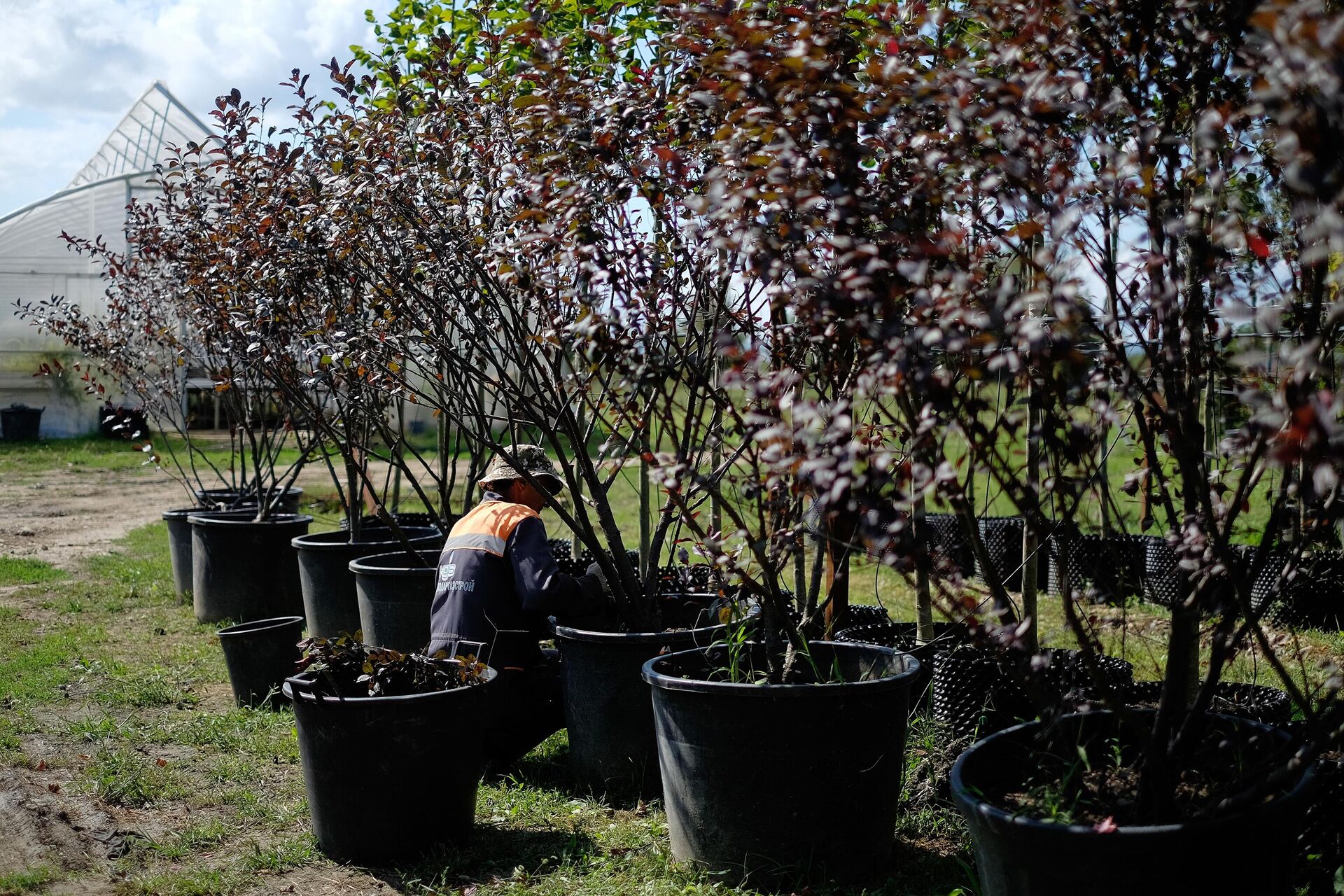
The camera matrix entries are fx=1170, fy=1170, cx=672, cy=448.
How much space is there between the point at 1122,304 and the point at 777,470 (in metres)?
0.87

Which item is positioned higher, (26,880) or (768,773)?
(768,773)

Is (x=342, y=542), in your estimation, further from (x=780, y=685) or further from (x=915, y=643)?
(x=780, y=685)

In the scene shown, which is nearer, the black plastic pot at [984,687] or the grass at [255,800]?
the grass at [255,800]

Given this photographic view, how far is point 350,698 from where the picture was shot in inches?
149

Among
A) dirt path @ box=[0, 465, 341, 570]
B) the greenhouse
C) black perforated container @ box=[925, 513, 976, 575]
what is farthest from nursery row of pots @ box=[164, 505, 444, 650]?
the greenhouse

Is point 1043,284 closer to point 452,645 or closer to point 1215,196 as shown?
point 1215,196

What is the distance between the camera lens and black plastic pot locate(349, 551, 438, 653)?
566 cm

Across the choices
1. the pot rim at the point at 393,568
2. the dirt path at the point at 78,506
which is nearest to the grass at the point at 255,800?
the pot rim at the point at 393,568

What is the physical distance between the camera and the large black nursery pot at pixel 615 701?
166 inches

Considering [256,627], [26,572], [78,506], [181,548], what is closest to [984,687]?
[256,627]

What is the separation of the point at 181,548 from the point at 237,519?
0.60 m

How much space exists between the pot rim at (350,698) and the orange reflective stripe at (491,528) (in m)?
0.84

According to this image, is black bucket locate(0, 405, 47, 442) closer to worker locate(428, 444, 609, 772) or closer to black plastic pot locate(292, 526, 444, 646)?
black plastic pot locate(292, 526, 444, 646)

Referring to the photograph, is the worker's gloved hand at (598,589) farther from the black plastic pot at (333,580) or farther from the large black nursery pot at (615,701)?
the black plastic pot at (333,580)
